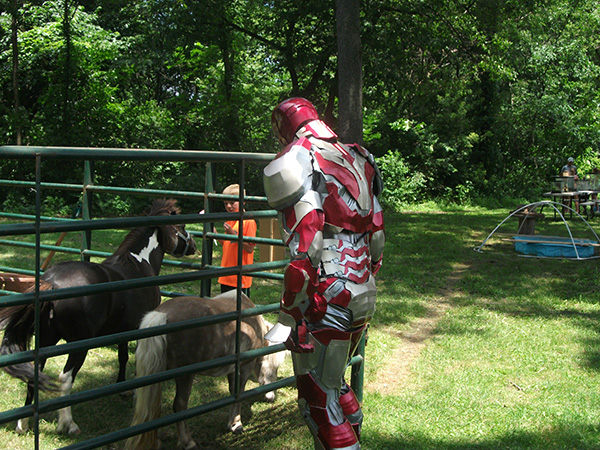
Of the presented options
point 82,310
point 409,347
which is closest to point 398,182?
point 409,347

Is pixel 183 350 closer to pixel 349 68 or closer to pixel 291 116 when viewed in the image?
pixel 291 116

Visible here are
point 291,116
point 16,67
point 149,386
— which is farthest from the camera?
point 16,67

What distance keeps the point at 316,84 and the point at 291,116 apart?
1537 cm

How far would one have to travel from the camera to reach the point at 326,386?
2947 mm

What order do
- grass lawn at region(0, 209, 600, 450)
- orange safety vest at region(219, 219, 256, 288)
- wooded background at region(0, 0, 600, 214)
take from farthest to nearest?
1. wooded background at region(0, 0, 600, 214)
2. orange safety vest at region(219, 219, 256, 288)
3. grass lawn at region(0, 209, 600, 450)

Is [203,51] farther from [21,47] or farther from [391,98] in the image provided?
[391,98]

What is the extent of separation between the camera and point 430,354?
570 cm

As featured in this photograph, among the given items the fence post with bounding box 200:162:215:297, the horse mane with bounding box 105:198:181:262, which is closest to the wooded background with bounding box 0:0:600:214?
the fence post with bounding box 200:162:215:297

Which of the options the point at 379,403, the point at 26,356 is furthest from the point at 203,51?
the point at 26,356

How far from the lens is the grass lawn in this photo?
13.0ft

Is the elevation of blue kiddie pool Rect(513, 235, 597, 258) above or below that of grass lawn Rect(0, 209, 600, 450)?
above

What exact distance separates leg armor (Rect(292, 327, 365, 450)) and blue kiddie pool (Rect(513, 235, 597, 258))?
8.76 meters

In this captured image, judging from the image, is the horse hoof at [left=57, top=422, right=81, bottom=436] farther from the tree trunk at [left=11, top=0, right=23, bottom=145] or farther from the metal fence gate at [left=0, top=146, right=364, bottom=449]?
the tree trunk at [left=11, top=0, right=23, bottom=145]

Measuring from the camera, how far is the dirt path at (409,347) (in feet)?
16.3
